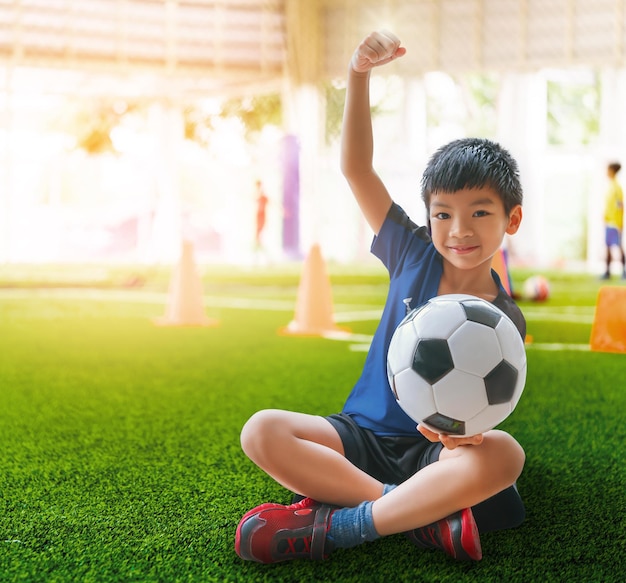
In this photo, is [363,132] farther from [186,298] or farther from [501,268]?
[186,298]

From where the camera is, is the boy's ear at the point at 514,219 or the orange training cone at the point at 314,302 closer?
the boy's ear at the point at 514,219

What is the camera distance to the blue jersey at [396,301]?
Answer: 1608 mm

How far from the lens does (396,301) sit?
5.46ft

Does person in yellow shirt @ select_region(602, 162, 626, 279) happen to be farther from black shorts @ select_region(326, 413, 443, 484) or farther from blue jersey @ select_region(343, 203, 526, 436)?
black shorts @ select_region(326, 413, 443, 484)

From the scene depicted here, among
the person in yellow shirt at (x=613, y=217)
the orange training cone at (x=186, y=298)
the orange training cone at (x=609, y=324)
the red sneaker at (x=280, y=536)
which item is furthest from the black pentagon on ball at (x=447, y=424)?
the person in yellow shirt at (x=613, y=217)

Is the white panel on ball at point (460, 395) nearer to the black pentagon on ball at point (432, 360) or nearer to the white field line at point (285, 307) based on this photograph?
the black pentagon on ball at point (432, 360)

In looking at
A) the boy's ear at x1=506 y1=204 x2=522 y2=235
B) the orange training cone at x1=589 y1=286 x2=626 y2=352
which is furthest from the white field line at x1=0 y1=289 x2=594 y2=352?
the boy's ear at x1=506 y1=204 x2=522 y2=235

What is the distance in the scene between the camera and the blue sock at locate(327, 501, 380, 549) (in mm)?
1422

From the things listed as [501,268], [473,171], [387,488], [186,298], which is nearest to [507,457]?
[387,488]

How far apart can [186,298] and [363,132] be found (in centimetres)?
350

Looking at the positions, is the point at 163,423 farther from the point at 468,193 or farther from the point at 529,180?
the point at 529,180

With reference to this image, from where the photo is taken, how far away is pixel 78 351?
3912mm

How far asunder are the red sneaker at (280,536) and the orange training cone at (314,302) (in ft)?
10.3

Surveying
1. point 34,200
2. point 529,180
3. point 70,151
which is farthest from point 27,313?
point 70,151
